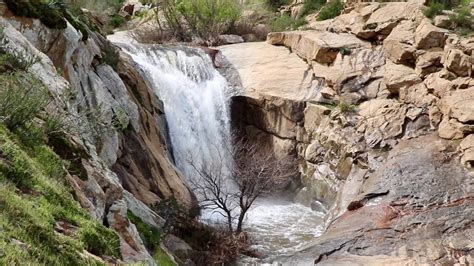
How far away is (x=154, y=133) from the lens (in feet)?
47.6

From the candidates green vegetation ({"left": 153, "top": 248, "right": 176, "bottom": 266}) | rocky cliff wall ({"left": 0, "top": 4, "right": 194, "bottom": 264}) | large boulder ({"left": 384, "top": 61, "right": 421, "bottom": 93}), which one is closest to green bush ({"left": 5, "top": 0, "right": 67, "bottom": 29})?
rocky cliff wall ({"left": 0, "top": 4, "right": 194, "bottom": 264})

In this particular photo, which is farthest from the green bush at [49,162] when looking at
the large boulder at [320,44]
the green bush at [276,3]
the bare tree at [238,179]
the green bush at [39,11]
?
the green bush at [276,3]

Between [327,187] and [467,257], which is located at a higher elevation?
[467,257]

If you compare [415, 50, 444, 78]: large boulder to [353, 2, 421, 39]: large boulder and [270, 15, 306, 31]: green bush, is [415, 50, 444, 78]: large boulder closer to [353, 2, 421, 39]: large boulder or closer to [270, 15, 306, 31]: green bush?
[353, 2, 421, 39]: large boulder

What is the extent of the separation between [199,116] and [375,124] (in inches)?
256

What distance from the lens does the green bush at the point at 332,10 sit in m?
24.5

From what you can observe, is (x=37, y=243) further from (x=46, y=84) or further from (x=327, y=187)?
(x=327, y=187)

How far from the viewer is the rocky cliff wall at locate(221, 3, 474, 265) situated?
422 inches

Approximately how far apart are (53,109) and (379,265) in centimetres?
676

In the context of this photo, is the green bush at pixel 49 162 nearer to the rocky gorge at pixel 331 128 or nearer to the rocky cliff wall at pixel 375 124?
the rocky gorge at pixel 331 128

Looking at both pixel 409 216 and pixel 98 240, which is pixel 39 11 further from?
pixel 409 216

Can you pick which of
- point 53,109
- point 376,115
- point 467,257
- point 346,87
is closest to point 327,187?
point 376,115

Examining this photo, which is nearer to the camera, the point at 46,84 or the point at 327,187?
the point at 46,84

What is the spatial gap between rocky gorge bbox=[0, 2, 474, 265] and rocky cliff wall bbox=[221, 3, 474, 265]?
0.04m
